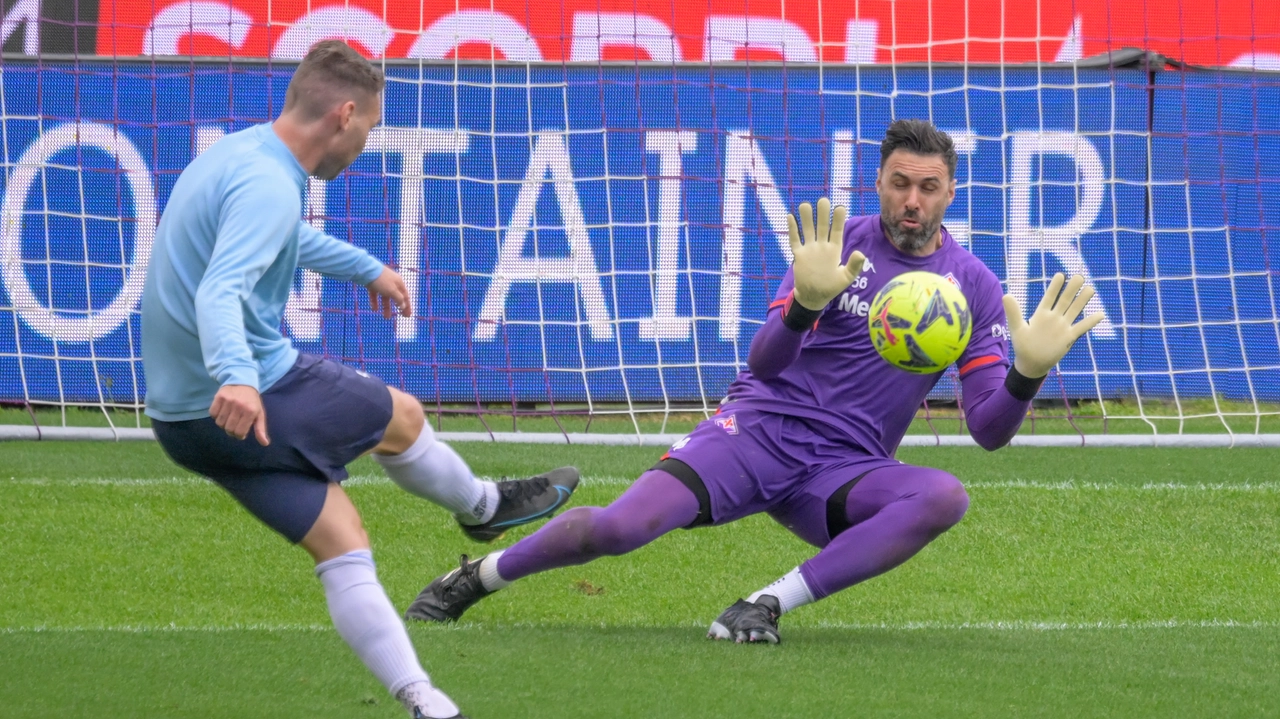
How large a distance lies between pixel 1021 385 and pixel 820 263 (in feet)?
2.28

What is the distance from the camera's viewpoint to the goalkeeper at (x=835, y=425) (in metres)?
4.21

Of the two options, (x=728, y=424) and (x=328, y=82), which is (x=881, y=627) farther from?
(x=328, y=82)

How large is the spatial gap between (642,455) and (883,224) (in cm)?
307

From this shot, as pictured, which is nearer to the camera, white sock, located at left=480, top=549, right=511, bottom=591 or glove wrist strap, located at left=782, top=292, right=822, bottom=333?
glove wrist strap, located at left=782, top=292, right=822, bottom=333

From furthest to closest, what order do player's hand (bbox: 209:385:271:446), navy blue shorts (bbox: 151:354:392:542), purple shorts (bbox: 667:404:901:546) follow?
purple shorts (bbox: 667:404:901:546)
navy blue shorts (bbox: 151:354:392:542)
player's hand (bbox: 209:385:271:446)

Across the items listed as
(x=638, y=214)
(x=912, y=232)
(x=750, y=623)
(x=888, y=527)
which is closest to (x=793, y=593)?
(x=750, y=623)

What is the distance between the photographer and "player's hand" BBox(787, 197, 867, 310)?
4074 millimetres

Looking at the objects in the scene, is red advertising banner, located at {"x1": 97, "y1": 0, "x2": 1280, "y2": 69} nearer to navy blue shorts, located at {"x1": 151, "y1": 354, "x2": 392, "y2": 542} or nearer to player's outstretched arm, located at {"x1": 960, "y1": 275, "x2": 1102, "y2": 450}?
player's outstretched arm, located at {"x1": 960, "y1": 275, "x2": 1102, "y2": 450}

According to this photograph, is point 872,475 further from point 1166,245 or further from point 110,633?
point 1166,245

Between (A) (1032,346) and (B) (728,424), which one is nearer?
(A) (1032,346)

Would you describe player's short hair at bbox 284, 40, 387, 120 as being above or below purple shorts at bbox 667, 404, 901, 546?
above

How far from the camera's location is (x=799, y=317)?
421 centimetres

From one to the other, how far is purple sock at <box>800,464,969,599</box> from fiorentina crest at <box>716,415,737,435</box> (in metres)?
0.43

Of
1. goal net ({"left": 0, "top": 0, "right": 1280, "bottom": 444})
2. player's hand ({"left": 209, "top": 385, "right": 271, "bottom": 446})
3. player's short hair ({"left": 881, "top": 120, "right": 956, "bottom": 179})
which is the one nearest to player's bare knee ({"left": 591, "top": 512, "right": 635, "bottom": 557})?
player's short hair ({"left": 881, "top": 120, "right": 956, "bottom": 179})
